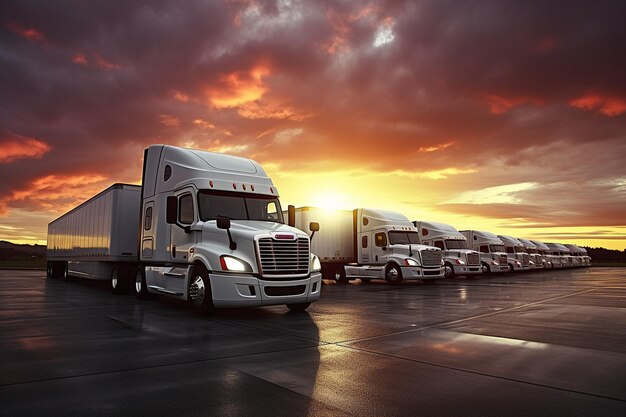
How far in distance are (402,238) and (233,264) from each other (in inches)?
592

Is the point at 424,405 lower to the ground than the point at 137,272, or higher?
lower

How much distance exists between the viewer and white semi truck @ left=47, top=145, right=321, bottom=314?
9852mm

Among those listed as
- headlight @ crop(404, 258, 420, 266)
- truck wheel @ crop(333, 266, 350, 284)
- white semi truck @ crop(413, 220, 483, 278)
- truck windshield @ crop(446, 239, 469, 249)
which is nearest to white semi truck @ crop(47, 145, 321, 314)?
headlight @ crop(404, 258, 420, 266)

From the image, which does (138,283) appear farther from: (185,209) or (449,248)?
(449,248)

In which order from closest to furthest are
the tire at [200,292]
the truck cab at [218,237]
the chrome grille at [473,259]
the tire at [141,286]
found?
the truck cab at [218,237]
the tire at [200,292]
the tire at [141,286]
the chrome grille at [473,259]

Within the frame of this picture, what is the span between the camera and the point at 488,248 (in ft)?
108

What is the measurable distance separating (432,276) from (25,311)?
56.1 feet

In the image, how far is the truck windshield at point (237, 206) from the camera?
36.2ft

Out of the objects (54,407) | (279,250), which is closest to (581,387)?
(54,407)

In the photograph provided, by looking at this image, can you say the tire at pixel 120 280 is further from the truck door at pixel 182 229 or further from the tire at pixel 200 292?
the tire at pixel 200 292

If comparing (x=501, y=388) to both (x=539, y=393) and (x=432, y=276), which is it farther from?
(x=432, y=276)

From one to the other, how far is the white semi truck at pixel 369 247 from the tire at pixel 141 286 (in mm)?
9443

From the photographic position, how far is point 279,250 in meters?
10.1

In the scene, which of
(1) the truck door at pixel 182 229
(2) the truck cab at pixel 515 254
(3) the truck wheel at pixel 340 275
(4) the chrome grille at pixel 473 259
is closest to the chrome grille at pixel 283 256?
(1) the truck door at pixel 182 229
